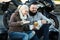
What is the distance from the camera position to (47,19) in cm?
539

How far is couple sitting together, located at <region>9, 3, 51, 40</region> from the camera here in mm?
5035

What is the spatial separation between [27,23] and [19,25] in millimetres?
195

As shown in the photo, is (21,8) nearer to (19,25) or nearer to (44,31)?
(19,25)

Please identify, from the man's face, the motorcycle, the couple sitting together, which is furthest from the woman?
the motorcycle

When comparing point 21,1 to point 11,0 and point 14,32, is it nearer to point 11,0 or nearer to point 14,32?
point 11,0

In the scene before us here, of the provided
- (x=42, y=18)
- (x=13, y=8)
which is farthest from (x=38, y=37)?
(x=13, y=8)

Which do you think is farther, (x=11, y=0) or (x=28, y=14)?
(x=11, y=0)

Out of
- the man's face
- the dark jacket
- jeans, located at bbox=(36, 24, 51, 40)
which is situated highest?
the man's face

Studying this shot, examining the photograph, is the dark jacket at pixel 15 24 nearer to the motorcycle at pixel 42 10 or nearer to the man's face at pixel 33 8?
the man's face at pixel 33 8

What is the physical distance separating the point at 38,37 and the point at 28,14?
48 cm

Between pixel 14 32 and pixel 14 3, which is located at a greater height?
pixel 14 3

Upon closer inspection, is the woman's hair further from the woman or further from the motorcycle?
the motorcycle

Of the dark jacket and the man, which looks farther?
the man

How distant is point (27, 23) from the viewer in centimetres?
520
